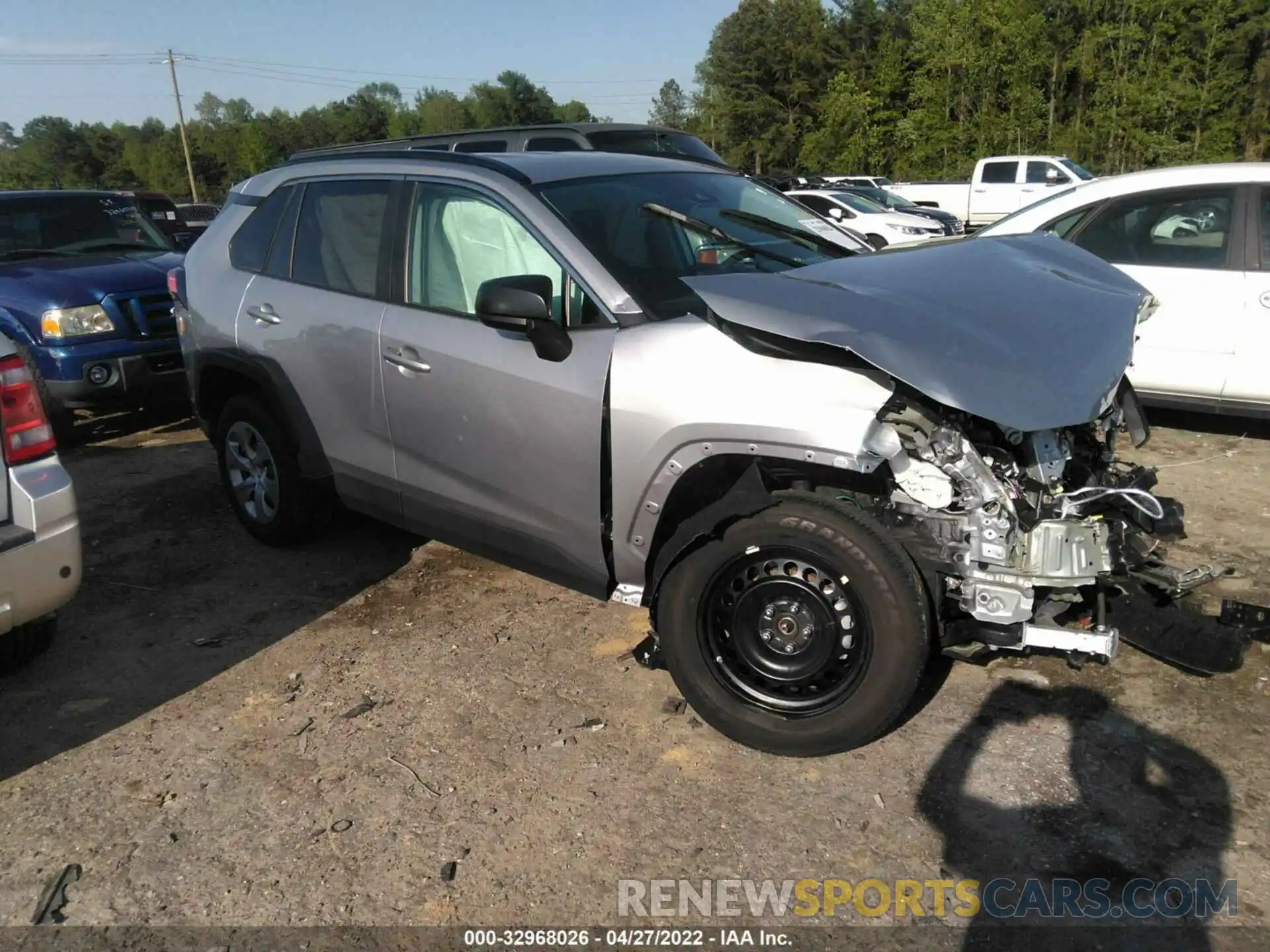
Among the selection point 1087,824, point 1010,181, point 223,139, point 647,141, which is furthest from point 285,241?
point 223,139

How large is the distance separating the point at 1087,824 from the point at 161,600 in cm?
409

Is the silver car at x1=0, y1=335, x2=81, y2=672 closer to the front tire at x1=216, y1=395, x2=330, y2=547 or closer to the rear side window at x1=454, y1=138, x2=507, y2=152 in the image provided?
the front tire at x1=216, y1=395, x2=330, y2=547

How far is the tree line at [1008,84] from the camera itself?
3847 centimetres

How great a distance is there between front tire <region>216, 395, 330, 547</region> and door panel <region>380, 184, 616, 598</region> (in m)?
0.93

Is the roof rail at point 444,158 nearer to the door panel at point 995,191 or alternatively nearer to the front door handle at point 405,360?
the front door handle at point 405,360

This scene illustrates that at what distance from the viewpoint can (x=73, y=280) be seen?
7.09 metres

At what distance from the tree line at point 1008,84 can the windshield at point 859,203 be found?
2219 centimetres

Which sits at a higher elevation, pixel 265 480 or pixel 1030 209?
pixel 1030 209

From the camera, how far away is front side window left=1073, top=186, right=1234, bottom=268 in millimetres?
5801

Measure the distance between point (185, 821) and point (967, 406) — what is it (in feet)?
8.79

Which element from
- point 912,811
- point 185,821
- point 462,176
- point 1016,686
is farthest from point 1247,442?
point 185,821

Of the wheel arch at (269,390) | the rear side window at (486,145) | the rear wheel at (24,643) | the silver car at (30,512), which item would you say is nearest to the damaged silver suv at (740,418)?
the wheel arch at (269,390)

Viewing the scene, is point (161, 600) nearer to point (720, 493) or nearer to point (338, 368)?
point (338, 368)

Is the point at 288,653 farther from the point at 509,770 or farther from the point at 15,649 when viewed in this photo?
the point at 509,770
